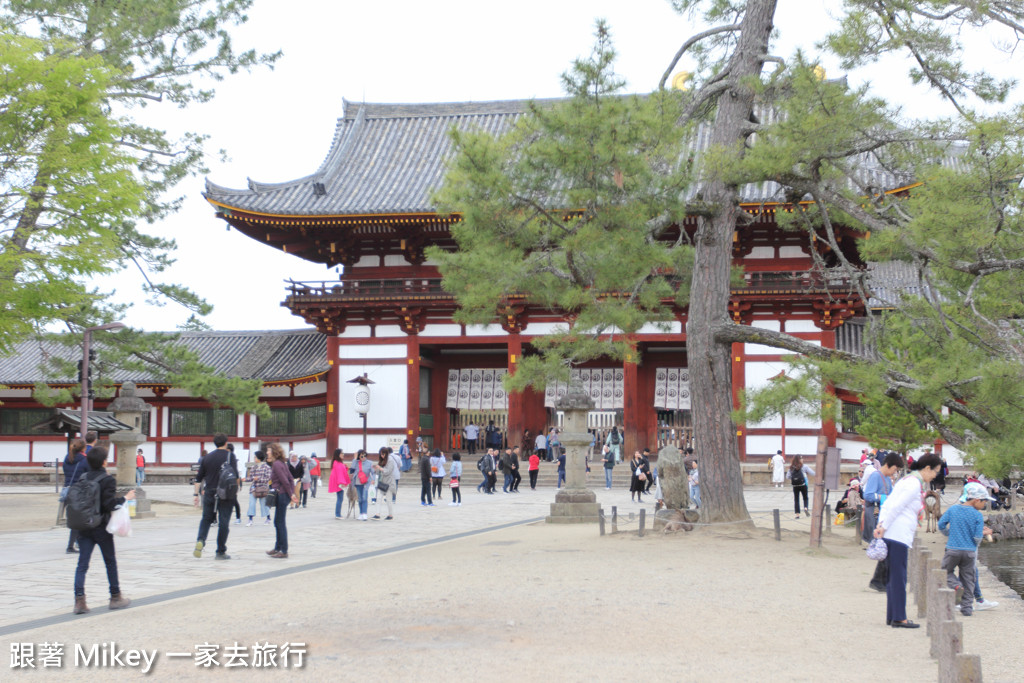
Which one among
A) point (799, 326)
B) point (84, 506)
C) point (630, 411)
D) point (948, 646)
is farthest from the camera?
point (630, 411)

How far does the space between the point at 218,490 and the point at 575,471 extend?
800 centimetres

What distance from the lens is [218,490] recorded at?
11.2 m

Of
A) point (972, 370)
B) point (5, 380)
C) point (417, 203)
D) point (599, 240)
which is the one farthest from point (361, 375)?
point (972, 370)

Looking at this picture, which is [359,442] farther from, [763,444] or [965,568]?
[965,568]

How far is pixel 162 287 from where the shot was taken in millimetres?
22000

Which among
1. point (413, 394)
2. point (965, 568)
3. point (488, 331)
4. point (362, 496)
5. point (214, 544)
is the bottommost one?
point (214, 544)

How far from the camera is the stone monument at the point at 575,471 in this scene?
666 inches

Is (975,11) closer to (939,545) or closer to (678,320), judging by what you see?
(939,545)

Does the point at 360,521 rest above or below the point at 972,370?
below

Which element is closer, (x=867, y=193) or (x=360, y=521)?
(x=867, y=193)

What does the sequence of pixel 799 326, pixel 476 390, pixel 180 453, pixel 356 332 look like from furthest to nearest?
pixel 476 390 < pixel 180 453 < pixel 356 332 < pixel 799 326

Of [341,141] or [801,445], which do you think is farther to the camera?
[341,141]

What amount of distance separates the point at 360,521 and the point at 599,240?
7879 millimetres

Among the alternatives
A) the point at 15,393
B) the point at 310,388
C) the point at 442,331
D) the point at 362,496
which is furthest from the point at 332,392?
the point at 362,496
